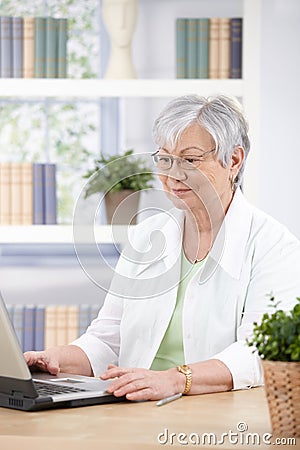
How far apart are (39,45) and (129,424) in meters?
2.45

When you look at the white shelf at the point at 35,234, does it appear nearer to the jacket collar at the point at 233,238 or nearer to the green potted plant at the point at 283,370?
the jacket collar at the point at 233,238

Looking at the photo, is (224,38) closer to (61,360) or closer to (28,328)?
(28,328)

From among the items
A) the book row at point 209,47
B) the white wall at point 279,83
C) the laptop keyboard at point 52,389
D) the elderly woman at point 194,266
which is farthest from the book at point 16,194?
the laptop keyboard at point 52,389

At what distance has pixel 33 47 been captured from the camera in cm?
379

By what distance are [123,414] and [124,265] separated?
28.2 inches

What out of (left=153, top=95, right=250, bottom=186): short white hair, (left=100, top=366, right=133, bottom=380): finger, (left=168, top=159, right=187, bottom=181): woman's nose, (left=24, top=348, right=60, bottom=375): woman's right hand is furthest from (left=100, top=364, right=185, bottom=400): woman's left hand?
(left=153, top=95, right=250, bottom=186): short white hair

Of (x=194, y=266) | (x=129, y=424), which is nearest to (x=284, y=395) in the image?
(x=129, y=424)

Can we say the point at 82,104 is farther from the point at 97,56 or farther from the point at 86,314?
the point at 86,314

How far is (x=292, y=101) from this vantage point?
3.97 metres

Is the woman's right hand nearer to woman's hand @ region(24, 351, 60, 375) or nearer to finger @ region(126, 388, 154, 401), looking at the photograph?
woman's hand @ region(24, 351, 60, 375)

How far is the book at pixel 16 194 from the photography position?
12.6 ft

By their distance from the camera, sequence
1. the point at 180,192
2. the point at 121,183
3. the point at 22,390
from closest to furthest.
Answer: the point at 22,390 < the point at 180,192 < the point at 121,183

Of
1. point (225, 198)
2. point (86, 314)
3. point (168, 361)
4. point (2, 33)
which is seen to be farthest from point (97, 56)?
point (168, 361)

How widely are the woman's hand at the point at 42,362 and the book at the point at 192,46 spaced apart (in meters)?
1.90
